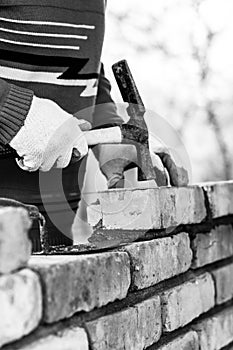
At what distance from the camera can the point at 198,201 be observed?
1598 mm

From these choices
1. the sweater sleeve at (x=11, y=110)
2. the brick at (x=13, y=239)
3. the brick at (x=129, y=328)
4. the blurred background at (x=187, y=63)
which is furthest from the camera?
the blurred background at (x=187, y=63)

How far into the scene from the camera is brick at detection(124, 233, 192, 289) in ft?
4.00

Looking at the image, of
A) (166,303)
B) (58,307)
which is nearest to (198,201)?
(166,303)

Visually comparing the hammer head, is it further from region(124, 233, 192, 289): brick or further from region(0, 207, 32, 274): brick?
region(0, 207, 32, 274): brick

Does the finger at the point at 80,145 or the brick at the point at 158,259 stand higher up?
the finger at the point at 80,145

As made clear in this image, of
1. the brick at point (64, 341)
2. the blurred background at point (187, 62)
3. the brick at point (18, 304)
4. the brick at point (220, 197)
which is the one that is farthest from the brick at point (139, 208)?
the blurred background at point (187, 62)

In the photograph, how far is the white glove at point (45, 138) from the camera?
118 cm

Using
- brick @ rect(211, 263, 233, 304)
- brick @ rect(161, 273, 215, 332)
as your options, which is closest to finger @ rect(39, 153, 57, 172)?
brick @ rect(161, 273, 215, 332)

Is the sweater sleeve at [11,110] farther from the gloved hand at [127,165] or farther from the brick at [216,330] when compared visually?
the brick at [216,330]

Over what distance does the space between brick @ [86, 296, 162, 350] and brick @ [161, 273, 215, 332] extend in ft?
0.13

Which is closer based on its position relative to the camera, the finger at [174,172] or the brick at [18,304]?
the brick at [18,304]

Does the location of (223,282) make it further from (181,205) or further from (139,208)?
(139,208)

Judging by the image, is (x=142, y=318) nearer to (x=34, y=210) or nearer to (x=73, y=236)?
(x=34, y=210)

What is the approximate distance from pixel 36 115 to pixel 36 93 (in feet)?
0.54
